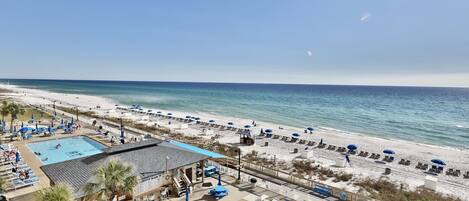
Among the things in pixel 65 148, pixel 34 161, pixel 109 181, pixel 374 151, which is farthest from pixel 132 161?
pixel 374 151

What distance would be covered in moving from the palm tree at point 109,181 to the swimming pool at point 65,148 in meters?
14.9

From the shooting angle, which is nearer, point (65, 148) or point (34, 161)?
point (34, 161)

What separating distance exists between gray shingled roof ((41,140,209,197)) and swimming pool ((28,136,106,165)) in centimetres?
970

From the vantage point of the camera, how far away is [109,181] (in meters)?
9.61

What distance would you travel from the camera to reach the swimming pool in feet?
74.3

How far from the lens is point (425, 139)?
123 feet

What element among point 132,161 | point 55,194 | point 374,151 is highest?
point 55,194

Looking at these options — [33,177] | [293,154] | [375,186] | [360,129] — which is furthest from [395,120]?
[33,177]

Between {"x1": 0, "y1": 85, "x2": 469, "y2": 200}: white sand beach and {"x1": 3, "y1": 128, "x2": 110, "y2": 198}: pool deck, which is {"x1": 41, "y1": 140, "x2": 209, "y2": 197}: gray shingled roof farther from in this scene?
{"x1": 0, "y1": 85, "x2": 469, "y2": 200}: white sand beach

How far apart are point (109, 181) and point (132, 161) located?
17.1 ft

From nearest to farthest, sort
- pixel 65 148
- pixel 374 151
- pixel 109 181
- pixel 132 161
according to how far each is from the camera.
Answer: pixel 109 181 < pixel 132 161 < pixel 65 148 < pixel 374 151

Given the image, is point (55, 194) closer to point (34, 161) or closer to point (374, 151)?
point (34, 161)

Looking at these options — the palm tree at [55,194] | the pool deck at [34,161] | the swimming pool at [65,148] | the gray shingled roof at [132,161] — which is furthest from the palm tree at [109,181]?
the swimming pool at [65,148]

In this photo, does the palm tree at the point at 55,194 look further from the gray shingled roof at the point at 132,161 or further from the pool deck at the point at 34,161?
the gray shingled roof at the point at 132,161
